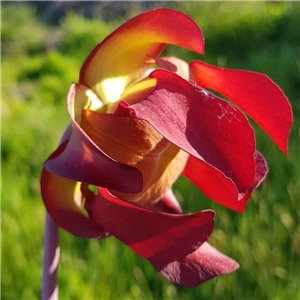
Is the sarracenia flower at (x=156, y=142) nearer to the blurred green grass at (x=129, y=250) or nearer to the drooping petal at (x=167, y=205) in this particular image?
the drooping petal at (x=167, y=205)

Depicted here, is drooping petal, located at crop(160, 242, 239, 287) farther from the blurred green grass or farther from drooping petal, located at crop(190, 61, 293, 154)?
the blurred green grass

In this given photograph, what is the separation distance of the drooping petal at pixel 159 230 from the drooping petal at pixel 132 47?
95 mm

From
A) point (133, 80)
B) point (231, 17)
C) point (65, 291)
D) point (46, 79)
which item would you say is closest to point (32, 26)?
point (46, 79)

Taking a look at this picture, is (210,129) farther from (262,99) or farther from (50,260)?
(50,260)

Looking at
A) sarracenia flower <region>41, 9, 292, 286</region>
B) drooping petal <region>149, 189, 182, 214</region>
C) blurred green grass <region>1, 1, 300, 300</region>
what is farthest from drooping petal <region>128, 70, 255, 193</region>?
blurred green grass <region>1, 1, 300, 300</region>

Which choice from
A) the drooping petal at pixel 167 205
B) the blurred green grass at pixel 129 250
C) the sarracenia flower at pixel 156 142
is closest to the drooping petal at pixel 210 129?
the sarracenia flower at pixel 156 142

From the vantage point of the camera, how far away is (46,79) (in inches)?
115

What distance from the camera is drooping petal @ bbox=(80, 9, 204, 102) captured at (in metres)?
0.30

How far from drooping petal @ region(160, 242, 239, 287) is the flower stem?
0.30 ft

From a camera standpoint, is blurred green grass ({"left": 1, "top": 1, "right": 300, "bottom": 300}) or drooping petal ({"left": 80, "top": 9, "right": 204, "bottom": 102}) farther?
blurred green grass ({"left": 1, "top": 1, "right": 300, "bottom": 300})

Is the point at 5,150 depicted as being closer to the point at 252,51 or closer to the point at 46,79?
the point at 46,79

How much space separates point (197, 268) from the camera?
12.0 inches

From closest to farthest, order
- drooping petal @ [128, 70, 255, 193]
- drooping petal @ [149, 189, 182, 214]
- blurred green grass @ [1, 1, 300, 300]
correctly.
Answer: drooping petal @ [128, 70, 255, 193] → drooping petal @ [149, 189, 182, 214] → blurred green grass @ [1, 1, 300, 300]

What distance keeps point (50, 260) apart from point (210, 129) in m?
0.16
